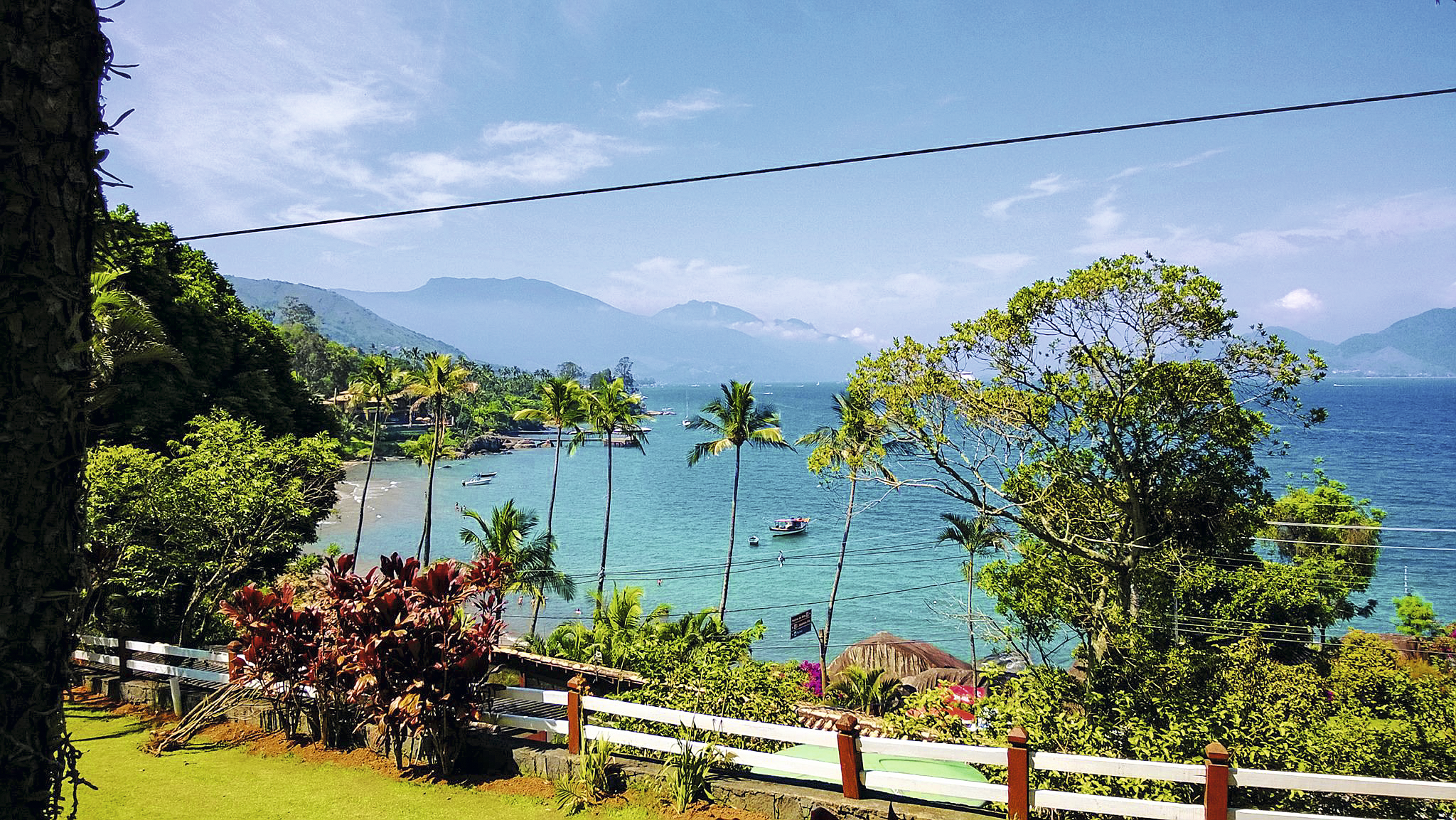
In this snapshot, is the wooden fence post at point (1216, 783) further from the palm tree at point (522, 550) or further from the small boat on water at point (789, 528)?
the small boat on water at point (789, 528)

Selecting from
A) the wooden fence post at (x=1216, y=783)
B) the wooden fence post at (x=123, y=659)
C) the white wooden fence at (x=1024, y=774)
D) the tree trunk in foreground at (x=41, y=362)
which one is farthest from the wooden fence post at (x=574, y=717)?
the wooden fence post at (x=123, y=659)

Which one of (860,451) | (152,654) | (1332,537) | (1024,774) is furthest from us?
(1332,537)

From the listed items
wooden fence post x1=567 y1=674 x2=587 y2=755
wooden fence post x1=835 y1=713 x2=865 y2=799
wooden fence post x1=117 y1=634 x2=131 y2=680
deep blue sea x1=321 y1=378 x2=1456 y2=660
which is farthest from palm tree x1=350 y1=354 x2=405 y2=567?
wooden fence post x1=835 y1=713 x2=865 y2=799

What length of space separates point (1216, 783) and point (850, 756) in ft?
8.06

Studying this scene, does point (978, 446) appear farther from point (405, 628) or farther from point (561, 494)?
point (561, 494)

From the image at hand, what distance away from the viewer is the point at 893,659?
24.0 m

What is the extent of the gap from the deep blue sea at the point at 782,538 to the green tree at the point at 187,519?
32.2 ft

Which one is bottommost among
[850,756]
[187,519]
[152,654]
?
[152,654]

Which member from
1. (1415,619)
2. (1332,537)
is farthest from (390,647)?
(1415,619)

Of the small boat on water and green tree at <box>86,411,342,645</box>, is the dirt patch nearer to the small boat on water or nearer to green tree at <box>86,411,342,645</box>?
green tree at <box>86,411,342,645</box>

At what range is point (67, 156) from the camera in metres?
2.06

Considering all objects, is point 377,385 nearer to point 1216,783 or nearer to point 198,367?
point 198,367

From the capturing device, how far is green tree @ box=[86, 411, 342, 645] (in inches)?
404

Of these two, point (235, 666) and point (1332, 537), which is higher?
point (1332, 537)
